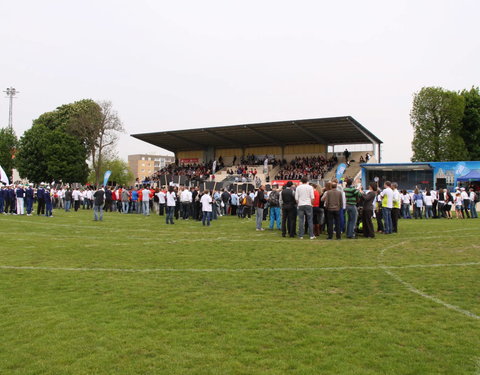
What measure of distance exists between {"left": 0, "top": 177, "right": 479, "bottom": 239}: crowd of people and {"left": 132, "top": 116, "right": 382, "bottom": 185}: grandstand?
15.9m

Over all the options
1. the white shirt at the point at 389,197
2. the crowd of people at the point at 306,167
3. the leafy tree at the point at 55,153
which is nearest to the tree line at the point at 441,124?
the crowd of people at the point at 306,167

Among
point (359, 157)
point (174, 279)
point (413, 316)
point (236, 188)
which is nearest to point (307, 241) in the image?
point (174, 279)

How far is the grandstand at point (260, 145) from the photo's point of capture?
47719 millimetres

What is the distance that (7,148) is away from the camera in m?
65.0

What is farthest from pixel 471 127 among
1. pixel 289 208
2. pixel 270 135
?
pixel 289 208

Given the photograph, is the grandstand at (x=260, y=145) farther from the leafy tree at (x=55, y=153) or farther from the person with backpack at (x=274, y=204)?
the person with backpack at (x=274, y=204)

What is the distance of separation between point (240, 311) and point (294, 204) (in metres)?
9.05

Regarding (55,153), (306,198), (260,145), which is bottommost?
(306,198)

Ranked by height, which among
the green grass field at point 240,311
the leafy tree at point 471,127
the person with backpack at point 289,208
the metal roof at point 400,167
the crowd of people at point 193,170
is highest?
the leafy tree at point 471,127

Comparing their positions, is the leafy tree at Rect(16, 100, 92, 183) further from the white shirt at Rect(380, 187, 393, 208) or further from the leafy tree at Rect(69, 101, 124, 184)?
the white shirt at Rect(380, 187, 393, 208)

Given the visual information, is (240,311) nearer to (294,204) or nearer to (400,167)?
(294,204)

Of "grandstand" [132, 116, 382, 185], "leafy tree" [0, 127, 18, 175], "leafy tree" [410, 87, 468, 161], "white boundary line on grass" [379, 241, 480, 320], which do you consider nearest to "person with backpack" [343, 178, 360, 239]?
"white boundary line on grass" [379, 241, 480, 320]

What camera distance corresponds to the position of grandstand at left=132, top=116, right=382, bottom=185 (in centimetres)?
4772

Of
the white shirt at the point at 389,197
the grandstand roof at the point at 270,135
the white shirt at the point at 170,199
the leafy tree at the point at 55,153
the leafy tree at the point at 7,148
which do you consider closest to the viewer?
the white shirt at the point at 389,197
